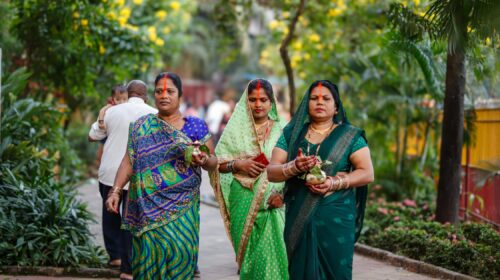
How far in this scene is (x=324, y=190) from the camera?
542 cm

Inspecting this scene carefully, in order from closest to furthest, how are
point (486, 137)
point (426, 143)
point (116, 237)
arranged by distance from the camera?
1. point (116, 237)
2. point (486, 137)
3. point (426, 143)

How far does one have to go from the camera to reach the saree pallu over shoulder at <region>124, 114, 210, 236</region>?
6160mm

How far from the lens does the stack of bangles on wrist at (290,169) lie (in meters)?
5.43

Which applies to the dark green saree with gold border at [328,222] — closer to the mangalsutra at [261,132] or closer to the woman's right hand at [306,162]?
the woman's right hand at [306,162]

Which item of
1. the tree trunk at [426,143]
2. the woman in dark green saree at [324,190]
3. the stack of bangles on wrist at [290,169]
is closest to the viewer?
the stack of bangles on wrist at [290,169]

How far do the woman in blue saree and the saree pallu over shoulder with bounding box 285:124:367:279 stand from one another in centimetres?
87

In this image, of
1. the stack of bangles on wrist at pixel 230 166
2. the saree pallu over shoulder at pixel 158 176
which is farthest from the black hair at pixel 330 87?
the stack of bangles on wrist at pixel 230 166

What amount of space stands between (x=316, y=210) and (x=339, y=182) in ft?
0.87

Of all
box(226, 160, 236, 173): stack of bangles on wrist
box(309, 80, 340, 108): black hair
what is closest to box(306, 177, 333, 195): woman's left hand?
box(309, 80, 340, 108): black hair

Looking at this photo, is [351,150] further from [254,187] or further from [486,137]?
[486,137]

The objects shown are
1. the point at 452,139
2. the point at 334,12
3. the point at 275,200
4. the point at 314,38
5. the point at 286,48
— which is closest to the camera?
the point at 275,200

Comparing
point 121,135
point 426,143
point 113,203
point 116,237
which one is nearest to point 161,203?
point 113,203

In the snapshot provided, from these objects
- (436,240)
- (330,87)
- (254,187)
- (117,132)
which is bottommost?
(436,240)

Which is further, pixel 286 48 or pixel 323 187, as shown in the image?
pixel 286 48
